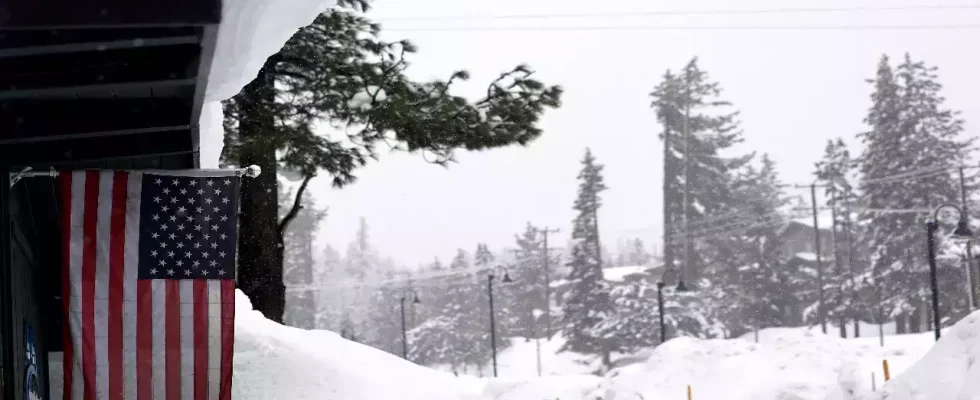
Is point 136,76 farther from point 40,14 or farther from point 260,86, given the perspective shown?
point 260,86

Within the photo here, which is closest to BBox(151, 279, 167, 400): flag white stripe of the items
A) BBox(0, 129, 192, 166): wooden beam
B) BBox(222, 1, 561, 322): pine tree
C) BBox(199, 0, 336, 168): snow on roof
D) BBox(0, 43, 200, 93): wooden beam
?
BBox(0, 129, 192, 166): wooden beam

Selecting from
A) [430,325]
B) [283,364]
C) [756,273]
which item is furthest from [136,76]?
[430,325]

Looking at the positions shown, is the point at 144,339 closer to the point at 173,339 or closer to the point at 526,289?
the point at 173,339

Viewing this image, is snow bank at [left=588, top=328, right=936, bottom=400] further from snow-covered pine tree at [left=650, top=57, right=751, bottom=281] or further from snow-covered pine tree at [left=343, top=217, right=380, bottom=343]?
snow-covered pine tree at [left=343, top=217, right=380, bottom=343]

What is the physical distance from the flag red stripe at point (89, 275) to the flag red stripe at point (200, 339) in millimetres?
607

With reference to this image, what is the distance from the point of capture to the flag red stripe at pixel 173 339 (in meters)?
5.77

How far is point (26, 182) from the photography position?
19.8 ft

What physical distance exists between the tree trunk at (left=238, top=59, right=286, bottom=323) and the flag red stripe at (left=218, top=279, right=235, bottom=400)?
22.7 feet

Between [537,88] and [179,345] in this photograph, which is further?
[537,88]

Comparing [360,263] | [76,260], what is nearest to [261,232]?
[76,260]

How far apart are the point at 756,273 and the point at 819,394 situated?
128 feet

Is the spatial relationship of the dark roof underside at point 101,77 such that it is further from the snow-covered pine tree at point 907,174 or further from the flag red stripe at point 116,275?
the snow-covered pine tree at point 907,174

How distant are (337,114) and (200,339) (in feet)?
24.9

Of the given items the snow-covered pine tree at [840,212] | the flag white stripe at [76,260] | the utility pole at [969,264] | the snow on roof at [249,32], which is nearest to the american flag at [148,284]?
the flag white stripe at [76,260]
